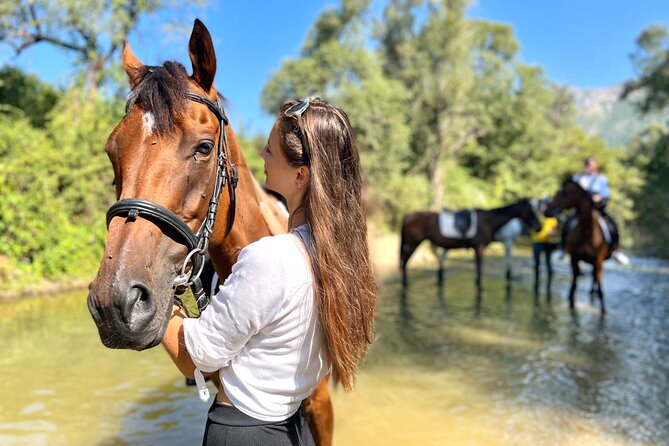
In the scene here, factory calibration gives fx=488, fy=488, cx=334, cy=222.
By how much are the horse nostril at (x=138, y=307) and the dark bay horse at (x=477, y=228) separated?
9728 millimetres

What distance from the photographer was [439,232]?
11297 millimetres

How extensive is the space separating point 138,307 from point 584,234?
850 cm

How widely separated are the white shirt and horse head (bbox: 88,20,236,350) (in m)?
0.16

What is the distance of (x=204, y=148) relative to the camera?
1.57m

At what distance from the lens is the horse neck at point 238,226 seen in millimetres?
1894

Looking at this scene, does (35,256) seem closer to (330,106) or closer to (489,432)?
(489,432)

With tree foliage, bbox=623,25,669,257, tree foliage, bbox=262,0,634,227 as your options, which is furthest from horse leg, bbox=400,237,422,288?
tree foliage, bbox=623,25,669,257

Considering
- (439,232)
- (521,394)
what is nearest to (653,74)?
(439,232)

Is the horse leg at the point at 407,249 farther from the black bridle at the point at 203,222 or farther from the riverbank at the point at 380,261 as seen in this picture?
the black bridle at the point at 203,222

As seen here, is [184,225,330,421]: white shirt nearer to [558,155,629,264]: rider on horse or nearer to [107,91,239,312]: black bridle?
[107,91,239,312]: black bridle

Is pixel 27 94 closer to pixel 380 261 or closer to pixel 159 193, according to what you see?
pixel 380 261

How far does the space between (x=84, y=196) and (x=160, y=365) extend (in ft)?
20.5

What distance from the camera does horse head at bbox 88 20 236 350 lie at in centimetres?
124

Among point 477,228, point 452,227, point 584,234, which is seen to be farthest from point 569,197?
point 452,227
